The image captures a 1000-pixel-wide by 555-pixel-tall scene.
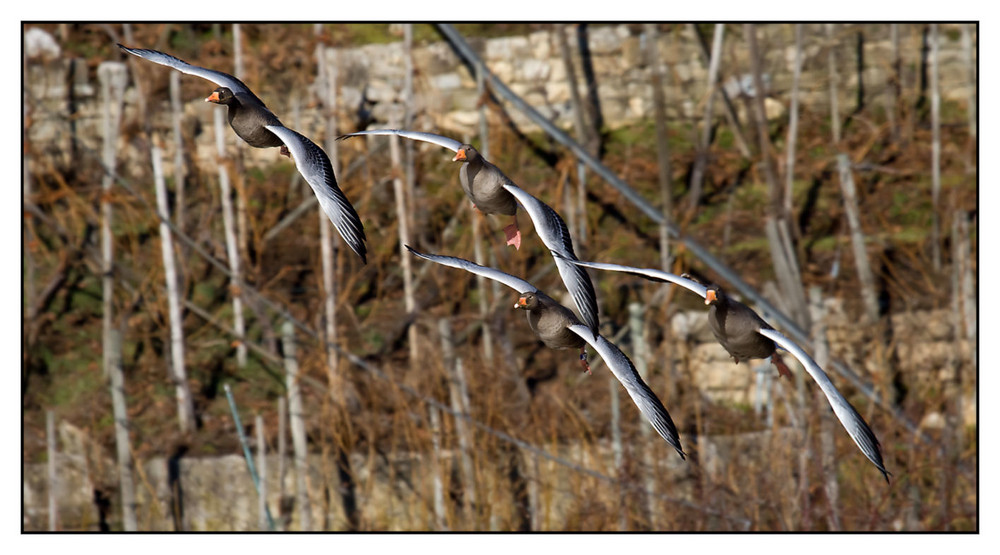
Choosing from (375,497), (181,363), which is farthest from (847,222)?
(181,363)

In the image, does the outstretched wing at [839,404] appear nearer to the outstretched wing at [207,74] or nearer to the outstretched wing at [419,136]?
the outstretched wing at [419,136]

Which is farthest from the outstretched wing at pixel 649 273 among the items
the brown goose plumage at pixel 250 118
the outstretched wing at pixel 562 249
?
the brown goose plumage at pixel 250 118

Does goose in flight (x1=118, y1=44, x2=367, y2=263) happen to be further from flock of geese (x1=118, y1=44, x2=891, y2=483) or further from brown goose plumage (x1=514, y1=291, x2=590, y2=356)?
brown goose plumage (x1=514, y1=291, x2=590, y2=356)

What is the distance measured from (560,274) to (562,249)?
0.23m

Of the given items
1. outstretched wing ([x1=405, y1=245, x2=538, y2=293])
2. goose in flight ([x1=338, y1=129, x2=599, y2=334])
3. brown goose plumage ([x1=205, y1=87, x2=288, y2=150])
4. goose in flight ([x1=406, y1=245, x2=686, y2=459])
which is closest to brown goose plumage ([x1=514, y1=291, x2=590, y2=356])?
goose in flight ([x1=406, y1=245, x2=686, y2=459])

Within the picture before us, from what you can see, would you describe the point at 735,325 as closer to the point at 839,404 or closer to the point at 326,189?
the point at 839,404

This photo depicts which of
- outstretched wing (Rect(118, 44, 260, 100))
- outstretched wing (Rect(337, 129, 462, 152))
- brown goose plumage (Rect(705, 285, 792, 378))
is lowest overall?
brown goose plumage (Rect(705, 285, 792, 378))

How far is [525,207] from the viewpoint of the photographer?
7285 millimetres

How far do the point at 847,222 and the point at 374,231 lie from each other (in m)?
9.45

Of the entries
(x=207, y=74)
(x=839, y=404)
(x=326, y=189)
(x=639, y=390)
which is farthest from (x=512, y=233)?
(x=839, y=404)

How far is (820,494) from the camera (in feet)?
62.8

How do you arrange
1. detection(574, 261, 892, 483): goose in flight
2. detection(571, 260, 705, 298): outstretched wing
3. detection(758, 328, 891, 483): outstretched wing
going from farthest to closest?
detection(574, 261, 892, 483): goose in flight, detection(758, 328, 891, 483): outstretched wing, detection(571, 260, 705, 298): outstretched wing

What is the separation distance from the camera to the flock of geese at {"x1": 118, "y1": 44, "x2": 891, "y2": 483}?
7062 mm

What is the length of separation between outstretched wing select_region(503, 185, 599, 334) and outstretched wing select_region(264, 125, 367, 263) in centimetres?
106
